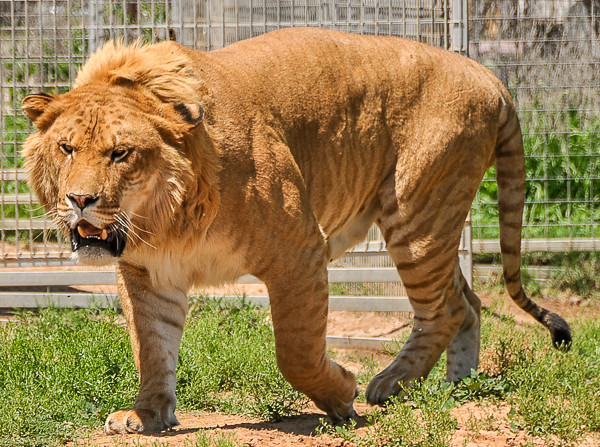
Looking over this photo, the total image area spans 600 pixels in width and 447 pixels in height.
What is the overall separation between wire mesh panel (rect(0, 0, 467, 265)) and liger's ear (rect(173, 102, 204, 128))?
3.40 metres

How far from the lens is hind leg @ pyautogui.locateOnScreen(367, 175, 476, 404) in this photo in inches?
188

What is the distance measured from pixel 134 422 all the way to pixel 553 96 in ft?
18.6

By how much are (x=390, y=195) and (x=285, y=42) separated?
3.22 feet

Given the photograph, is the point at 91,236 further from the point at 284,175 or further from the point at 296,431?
the point at 296,431

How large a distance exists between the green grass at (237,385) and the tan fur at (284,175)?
1.24 feet

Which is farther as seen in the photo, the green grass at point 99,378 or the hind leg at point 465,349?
the hind leg at point 465,349

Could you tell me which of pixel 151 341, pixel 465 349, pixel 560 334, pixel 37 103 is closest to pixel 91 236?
pixel 37 103

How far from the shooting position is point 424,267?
482 cm

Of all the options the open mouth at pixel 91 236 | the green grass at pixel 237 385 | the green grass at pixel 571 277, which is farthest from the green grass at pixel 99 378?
the green grass at pixel 571 277

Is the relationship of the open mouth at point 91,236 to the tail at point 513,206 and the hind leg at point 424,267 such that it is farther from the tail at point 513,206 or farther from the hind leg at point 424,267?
the tail at point 513,206

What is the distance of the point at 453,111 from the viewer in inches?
189

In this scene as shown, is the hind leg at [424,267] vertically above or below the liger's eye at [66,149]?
below

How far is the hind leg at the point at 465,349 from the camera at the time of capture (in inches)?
211

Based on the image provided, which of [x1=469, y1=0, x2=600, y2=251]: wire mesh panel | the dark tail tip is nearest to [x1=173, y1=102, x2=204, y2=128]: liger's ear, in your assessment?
the dark tail tip
